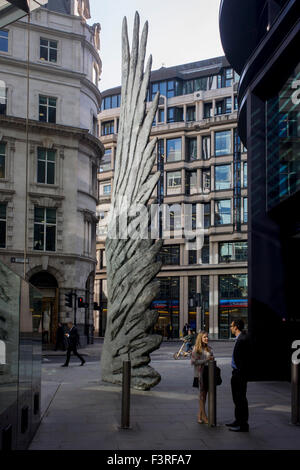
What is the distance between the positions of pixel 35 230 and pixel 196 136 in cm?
2812

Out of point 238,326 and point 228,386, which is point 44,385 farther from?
point 238,326

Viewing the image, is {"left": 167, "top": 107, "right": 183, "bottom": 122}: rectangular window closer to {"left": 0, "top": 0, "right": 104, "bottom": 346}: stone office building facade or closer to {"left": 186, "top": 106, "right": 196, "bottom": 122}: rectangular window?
{"left": 186, "top": 106, "right": 196, "bottom": 122}: rectangular window

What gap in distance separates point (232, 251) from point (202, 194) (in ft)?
21.5

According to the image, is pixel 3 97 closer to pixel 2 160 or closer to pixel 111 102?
pixel 2 160

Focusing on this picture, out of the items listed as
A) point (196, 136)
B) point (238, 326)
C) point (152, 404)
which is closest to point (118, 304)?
point (152, 404)

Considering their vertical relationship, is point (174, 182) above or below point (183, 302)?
above

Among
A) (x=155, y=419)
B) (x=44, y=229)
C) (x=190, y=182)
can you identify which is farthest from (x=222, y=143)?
(x=155, y=419)

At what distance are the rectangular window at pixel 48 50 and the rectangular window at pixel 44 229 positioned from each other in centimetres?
952

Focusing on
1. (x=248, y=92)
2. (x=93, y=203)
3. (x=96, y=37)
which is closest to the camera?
(x=248, y=92)

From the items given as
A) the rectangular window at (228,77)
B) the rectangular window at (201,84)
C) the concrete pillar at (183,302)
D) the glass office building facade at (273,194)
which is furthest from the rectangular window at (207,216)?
the glass office building facade at (273,194)

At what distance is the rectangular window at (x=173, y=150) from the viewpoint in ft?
192

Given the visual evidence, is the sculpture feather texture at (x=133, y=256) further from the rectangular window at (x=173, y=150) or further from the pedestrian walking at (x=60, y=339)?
the rectangular window at (x=173, y=150)

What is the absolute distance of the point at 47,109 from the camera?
1401 inches

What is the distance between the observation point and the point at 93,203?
1505 inches
